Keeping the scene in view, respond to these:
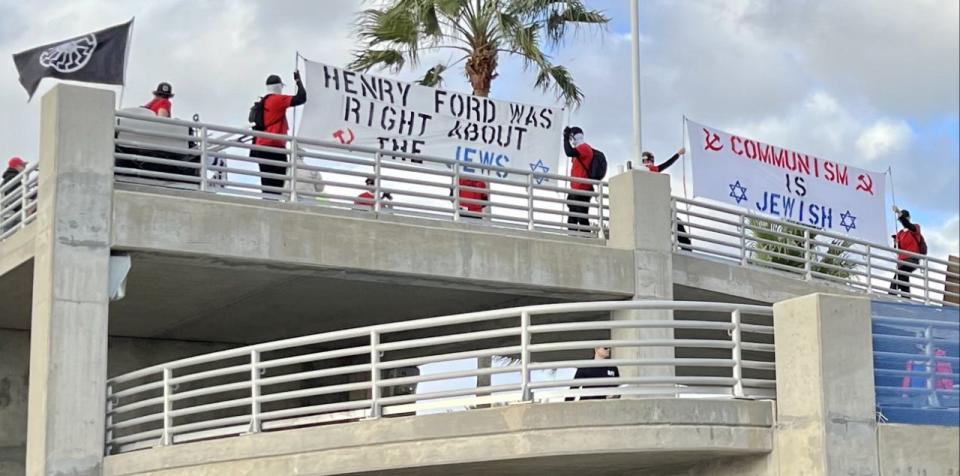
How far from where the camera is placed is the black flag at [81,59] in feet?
59.9

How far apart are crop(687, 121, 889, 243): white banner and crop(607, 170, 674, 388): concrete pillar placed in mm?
1668

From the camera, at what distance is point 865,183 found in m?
23.4

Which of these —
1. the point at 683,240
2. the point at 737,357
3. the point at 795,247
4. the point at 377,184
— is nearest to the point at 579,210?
the point at 683,240

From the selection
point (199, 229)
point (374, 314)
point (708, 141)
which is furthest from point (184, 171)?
point (708, 141)

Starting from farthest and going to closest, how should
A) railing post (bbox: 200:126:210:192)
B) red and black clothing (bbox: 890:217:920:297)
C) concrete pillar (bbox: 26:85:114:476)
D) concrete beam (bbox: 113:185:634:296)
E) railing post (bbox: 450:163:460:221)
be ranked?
red and black clothing (bbox: 890:217:920:297) → railing post (bbox: 450:163:460:221) → railing post (bbox: 200:126:210:192) → concrete beam (bbox: 113:185:634:296) → concrete pillar (bbox: 26:85:114:476)

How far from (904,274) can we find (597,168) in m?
5.17

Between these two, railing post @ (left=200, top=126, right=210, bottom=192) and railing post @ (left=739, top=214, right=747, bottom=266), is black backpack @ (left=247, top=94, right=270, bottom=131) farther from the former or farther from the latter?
railing post @ (left=739, top=214, right=747, bottom=266)

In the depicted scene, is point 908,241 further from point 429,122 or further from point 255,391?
point 255,391

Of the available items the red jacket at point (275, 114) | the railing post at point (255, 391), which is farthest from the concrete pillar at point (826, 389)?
the red jacket at point (275, 114)

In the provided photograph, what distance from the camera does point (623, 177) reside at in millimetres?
19359

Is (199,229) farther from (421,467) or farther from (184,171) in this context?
(421,467)

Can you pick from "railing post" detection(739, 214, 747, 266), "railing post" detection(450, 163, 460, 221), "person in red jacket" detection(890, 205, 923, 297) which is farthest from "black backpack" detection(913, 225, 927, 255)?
"railing post" detection(450, 163, 460, 221)

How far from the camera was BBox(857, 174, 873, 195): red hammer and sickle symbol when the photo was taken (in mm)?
23328

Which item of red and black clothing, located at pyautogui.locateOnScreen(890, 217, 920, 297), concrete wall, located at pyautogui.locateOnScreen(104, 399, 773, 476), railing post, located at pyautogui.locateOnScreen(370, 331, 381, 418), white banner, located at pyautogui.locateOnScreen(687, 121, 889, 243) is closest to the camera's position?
concrete wall, located at pyautogui.locateOnScreen(104, 399, 773, 476)
